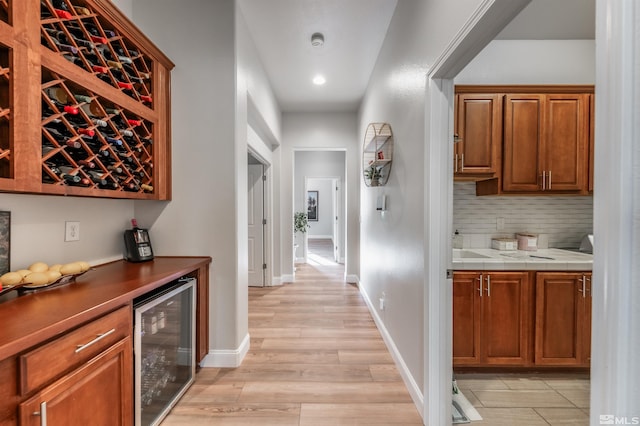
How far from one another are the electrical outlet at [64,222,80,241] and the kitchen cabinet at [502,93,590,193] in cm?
317

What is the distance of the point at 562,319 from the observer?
2.07 m

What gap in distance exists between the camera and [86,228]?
180cm

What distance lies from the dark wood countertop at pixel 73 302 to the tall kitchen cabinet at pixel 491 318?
6.73 ft

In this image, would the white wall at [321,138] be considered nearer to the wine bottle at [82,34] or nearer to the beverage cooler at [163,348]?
the beverage cooler at [163,348]

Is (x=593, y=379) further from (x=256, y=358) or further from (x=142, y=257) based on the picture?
(x=142, y=257)

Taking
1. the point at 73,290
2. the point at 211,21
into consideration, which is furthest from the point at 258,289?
the point at 211,21

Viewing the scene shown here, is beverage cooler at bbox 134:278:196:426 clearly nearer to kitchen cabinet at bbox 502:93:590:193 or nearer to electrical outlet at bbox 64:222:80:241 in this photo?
electrical outlet at bbox 64:222:80:241

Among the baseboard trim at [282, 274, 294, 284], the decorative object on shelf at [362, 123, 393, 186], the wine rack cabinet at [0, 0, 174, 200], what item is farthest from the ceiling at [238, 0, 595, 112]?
the baseboard trim at [282, 274, 294, 284]

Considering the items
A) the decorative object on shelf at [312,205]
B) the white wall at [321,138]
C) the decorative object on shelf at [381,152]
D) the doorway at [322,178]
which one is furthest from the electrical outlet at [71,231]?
the decorative object on shelf at [312,205]

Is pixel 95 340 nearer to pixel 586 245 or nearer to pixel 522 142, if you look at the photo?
pixel 522 142

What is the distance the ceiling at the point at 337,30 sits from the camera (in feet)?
7.23

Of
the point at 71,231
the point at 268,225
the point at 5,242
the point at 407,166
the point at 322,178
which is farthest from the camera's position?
the point at 322,178

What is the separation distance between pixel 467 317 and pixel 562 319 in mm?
700

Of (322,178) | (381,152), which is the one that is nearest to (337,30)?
(381,152)
